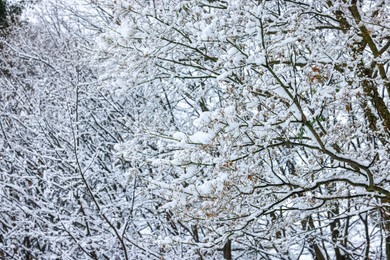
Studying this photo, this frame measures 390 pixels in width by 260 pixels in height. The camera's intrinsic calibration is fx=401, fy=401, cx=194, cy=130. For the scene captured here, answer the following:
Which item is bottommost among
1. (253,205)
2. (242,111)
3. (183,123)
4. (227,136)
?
(253,205)

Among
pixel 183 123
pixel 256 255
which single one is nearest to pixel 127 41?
pixel 183 123

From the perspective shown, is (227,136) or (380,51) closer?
(227,136)

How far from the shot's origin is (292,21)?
10.3 feet

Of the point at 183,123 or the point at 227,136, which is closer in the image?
the point at 227,136

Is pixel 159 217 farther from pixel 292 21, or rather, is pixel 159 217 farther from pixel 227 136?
pixel 292 21

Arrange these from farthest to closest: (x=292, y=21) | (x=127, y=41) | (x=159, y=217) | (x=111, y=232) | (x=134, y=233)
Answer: (x=134, y=233) → (x=159, y=217) → (x=111, y=232) → (x=127, y=41) → (x=292, y=21)

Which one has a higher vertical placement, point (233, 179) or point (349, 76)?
A: point (349, 76)

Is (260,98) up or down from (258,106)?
down

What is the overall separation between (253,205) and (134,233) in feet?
13.8

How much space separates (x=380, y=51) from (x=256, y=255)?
13.9ft

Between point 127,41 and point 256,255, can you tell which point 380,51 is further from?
point 256,255

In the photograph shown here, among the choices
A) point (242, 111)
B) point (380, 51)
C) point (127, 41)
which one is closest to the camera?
point (242, 111)

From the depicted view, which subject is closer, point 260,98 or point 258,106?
point 260,98

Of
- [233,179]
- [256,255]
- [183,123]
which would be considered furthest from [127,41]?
[256,255]
